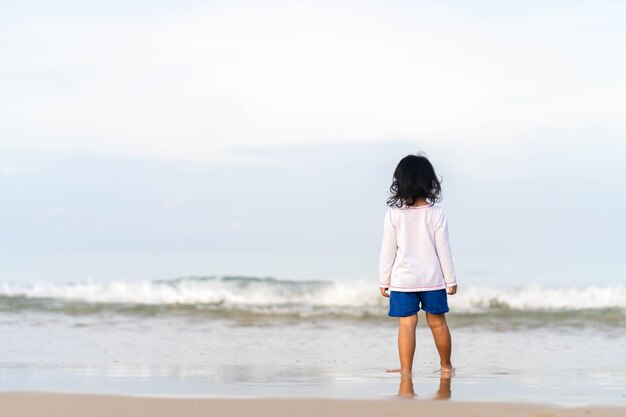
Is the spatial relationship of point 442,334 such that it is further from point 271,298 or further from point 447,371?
point 271,298

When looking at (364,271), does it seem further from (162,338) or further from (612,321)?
(162,338)

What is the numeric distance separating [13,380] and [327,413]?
2.79 m

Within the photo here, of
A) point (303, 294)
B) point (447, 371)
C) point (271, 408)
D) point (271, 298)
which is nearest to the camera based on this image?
point (271, 408)

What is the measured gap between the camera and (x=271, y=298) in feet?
56.4

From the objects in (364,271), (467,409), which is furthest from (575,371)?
(364,271)

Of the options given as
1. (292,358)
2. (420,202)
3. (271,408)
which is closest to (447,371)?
(420,202)

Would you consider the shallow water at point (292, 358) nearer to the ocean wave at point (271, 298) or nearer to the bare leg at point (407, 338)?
the bare leg at point (407, 338)

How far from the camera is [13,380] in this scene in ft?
21.0

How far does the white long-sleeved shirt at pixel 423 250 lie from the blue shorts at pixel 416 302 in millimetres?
57

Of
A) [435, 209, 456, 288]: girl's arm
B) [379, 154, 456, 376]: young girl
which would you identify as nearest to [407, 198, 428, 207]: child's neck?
[379, 154, 456, 376]: young girl

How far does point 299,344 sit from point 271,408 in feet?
16.1

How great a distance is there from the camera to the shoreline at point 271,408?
15.6 feet

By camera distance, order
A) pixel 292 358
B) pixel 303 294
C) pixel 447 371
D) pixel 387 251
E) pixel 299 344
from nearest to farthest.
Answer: pixel 387 251
pixel 447 371
pixel 292 358
pixel 299 344
pixel 303 294

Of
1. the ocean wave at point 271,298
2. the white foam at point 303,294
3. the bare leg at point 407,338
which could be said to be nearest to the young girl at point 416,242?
the bare leg at point 407,338
